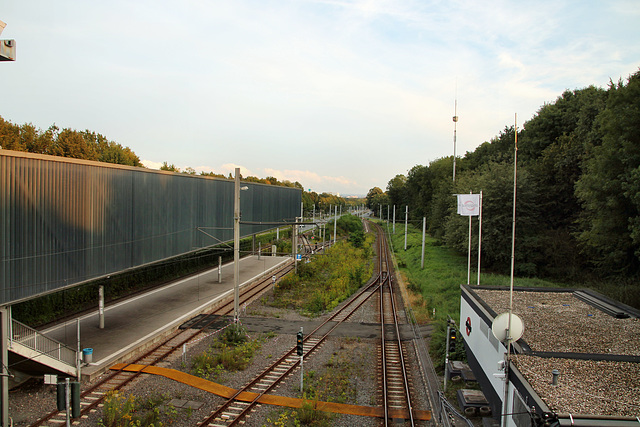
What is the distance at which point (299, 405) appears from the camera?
10.9 metres

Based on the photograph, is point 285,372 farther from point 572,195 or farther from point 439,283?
point 572,195

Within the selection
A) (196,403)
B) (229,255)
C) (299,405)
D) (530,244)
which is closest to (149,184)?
(196,403)

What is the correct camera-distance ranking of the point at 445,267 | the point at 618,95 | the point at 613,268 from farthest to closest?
the point at 445,267, the point at 613,268, the point at 618,95

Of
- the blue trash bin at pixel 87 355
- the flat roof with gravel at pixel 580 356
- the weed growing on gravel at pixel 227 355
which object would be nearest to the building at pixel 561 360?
the flat roof with gravel at pixel 580 356

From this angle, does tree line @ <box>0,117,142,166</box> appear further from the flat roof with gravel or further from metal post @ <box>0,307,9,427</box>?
the flat roof with gravel

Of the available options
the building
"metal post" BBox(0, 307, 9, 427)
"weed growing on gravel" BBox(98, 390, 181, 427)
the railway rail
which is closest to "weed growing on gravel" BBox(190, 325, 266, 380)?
the railway rail

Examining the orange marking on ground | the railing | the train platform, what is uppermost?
the railing

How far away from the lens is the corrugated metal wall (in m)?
11.6

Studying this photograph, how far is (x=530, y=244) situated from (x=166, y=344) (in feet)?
88.2

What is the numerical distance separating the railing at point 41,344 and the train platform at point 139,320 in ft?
2.08

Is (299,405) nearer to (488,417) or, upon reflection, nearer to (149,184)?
(488,417)

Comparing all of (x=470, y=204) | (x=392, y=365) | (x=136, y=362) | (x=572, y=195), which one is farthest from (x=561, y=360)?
(x=572, y=195)

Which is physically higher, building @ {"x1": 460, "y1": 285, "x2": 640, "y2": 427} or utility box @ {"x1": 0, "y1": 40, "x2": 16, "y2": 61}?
utility box @ {"x1": 0, "y1": 40, "x2": 16, "y2": 61}

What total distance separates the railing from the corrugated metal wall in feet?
3.57
